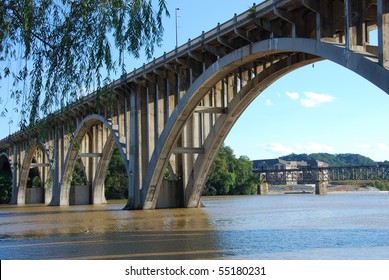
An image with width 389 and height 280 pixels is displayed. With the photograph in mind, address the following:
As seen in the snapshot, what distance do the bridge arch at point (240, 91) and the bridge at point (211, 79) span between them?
0.05 m

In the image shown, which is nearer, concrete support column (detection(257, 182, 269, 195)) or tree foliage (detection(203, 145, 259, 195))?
tree foliage (detection(203, 145, 259, 195))

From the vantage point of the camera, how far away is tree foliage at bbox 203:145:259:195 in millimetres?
96812

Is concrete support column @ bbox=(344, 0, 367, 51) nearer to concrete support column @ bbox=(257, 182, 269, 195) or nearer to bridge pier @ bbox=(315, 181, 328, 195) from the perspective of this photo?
concrete support column @ bbox=(257, 182, 269, 195)

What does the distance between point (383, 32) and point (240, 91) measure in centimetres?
1725

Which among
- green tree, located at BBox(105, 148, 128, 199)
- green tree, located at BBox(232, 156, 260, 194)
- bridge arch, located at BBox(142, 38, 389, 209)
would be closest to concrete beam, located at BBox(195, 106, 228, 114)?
bridge arch, located at BBox(142, 38, 389, 209)

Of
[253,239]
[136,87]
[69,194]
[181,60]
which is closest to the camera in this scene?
[253,239]

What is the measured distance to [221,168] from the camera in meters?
97.2

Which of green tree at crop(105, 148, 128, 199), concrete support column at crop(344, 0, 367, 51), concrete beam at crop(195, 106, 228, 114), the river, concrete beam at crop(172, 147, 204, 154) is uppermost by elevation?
concrete support column at crop(344, 0, 367, 51)

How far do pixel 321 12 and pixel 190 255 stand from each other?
11674 millimetres

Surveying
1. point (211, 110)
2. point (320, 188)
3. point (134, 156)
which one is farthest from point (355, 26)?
point (320, 188)

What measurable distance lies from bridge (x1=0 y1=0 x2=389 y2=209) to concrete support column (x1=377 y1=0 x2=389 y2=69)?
31 millimetres

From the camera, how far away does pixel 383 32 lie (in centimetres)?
1895

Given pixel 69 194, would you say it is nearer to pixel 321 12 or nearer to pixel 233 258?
pixel 321 12
